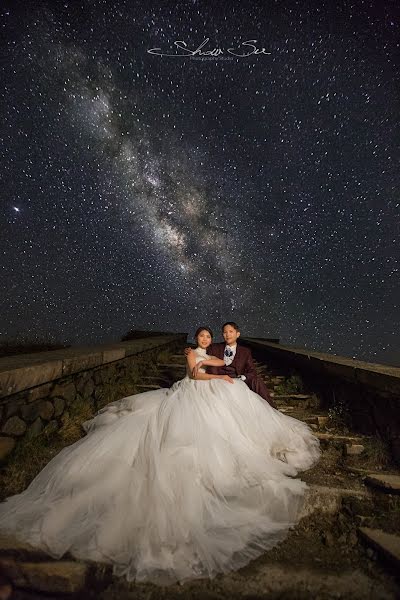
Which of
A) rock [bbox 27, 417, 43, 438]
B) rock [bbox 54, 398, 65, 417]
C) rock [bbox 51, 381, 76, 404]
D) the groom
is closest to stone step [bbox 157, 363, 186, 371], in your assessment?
the groom

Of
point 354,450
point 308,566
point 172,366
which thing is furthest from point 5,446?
point 172,366

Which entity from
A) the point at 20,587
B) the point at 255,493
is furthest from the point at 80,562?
the point at 255,493

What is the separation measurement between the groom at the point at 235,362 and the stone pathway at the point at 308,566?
1.76m

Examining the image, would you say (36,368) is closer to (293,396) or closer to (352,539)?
(352,539)

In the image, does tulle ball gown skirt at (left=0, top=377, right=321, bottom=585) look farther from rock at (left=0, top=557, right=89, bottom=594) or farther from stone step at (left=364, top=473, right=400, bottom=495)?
stone step at (left=364, top=473, right=400, bottom=495)

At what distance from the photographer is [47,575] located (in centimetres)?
162

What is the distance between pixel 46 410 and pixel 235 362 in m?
2.56

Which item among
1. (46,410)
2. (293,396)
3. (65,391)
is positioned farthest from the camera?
(293,396)

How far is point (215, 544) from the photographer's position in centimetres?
183

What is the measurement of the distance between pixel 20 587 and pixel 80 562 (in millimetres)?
349

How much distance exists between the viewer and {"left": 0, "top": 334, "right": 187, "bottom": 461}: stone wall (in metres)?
2.69

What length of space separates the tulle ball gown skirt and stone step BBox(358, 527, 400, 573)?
18.2 inches

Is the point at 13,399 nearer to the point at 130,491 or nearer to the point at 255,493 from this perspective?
the point at 130,491

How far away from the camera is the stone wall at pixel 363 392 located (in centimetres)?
320
